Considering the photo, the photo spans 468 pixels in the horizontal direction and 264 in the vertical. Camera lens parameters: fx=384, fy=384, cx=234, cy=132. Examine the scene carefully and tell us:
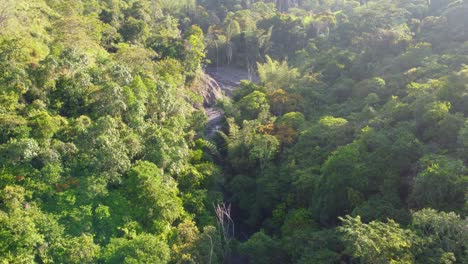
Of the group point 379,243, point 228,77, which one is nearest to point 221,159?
point 379,243

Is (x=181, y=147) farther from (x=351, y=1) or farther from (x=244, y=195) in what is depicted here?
(x=351, y=1)

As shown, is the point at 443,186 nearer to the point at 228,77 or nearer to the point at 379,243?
the point at 379,243

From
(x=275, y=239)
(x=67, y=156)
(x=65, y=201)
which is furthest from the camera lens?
(x=275, y=239)

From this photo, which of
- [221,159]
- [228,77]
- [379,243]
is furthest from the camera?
[228,77]

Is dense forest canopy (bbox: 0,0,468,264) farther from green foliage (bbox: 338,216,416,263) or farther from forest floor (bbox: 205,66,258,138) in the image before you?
forest floor (bbox: 205,66,258,138)

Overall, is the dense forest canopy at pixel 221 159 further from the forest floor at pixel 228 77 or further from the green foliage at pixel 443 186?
the forest floor at pixel 228 77

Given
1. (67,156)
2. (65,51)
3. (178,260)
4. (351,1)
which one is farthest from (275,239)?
(351,1)

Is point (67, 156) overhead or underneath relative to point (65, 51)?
underneath

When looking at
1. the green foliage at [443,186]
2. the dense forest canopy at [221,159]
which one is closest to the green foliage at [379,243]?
the dense forest canopy at [221,159]
